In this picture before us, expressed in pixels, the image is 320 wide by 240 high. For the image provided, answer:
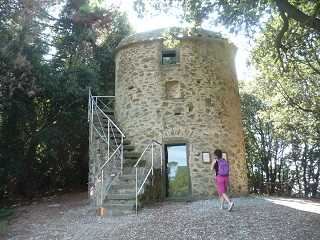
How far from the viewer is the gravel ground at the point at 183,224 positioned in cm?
836

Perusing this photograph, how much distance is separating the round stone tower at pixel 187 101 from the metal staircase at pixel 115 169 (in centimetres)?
62

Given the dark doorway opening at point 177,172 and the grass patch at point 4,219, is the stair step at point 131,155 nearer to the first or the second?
the dark doorway opening at point 177,172

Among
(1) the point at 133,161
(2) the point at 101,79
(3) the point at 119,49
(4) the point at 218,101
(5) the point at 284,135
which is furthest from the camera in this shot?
(5) the point at 284,135

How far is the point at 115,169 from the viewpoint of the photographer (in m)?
13.6

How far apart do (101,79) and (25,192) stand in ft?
23.3

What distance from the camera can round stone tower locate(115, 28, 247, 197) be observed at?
14750 millimetres

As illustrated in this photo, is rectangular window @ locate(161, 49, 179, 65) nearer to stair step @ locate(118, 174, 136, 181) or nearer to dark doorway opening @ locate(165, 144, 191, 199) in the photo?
dark doorway opening @ locate(165, 144, 191, 199)

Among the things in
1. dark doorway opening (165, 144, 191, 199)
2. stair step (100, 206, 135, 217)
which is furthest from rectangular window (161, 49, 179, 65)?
stair step (100, 206, 135, 217)

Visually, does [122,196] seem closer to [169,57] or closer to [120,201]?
[120,201]

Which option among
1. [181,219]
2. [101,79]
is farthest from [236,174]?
[101,79]

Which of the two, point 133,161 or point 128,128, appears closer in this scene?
point 133,161

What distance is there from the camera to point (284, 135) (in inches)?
963

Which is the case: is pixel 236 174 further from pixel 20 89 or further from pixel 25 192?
pixel 25 192

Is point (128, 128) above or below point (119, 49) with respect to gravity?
below
